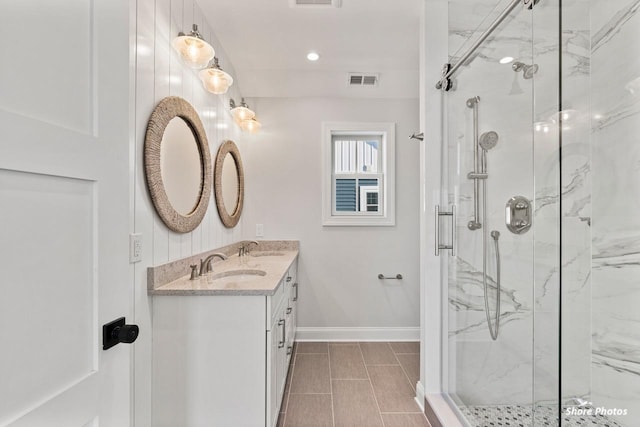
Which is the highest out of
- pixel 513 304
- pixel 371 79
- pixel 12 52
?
pixel 371 79

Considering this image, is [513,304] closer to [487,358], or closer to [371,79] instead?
[487,358]

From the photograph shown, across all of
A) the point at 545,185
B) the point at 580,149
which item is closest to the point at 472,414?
the point at 545,185

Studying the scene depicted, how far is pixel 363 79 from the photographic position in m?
3.00

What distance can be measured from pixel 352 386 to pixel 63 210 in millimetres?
2195

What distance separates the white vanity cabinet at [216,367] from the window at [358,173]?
1.79 meters

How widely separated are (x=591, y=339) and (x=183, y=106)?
2479 millimetres

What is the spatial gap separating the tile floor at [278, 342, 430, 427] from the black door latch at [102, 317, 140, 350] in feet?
4.71

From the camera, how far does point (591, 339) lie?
1.54m

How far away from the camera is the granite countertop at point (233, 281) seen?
1.54 metres

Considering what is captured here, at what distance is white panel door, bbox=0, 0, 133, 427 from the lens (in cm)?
54

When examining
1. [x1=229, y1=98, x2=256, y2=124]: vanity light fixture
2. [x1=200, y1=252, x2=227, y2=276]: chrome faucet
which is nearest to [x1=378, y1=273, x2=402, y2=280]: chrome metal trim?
[x1=200, y1=252, x2=227, y2=276]: chrome faucet

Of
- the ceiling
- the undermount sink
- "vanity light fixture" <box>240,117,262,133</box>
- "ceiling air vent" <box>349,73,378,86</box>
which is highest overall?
the ceiling

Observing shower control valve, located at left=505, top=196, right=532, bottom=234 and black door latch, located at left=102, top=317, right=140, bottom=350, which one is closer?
black door latch, located at left=102, top=317, right=140, bottom=350

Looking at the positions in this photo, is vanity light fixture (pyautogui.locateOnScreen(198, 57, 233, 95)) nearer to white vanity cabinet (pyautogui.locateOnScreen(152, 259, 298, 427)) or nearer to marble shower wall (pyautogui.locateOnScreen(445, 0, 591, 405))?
white vanity cabinet (pyautogui.locateOnScreen(152, 259, 298, 427))
